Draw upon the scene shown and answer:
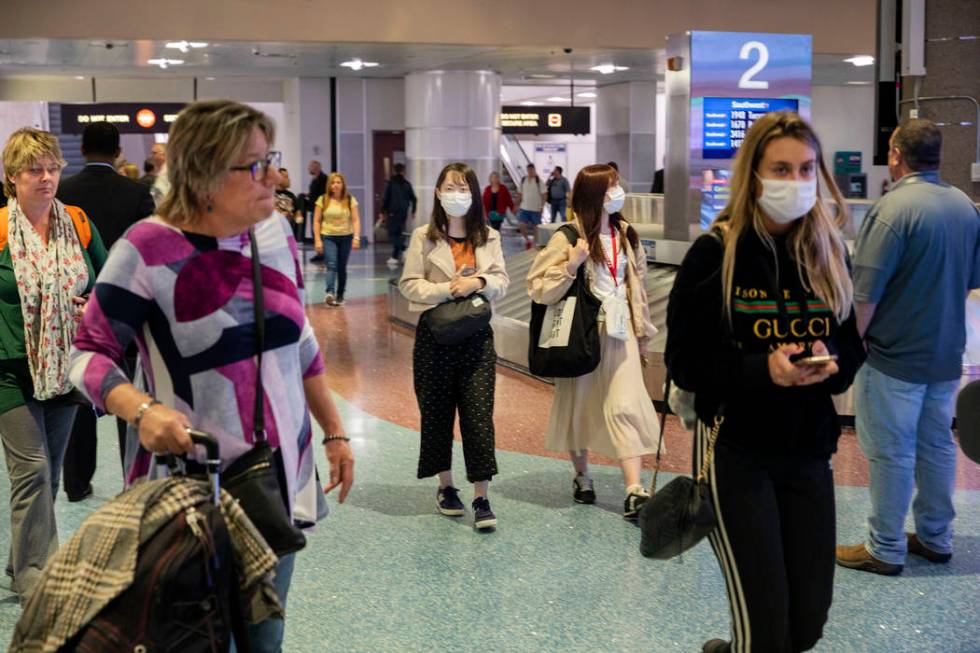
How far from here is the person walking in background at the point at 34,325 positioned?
4.42m

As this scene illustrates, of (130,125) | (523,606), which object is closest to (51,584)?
(523,606)

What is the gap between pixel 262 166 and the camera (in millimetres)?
2699

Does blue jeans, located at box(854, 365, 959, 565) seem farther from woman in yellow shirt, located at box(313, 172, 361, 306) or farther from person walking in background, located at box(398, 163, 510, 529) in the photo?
woman in yellow shirt, located at box(313, 172, 361, 306)

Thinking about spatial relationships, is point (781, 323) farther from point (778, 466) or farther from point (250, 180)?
point (250, 180)

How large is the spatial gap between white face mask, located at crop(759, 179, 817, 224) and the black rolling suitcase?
5.10 ft

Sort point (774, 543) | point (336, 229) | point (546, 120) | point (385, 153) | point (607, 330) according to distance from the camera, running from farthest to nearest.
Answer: point (546, 120) → point (385, 153) → point (336, 229) → point (607, 330) → point (774, 543)

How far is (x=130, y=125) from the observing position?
26312 millimetres

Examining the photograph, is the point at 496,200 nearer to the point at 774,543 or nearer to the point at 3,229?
the point at 3,229

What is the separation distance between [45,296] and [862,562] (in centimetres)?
351

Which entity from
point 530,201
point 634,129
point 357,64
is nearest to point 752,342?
point 357,64

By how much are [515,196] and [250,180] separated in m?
30.6

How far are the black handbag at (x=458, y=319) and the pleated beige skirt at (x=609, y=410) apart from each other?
26.8 inches

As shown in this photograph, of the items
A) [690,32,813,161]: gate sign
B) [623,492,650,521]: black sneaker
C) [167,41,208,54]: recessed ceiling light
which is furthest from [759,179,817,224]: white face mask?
[167,41,208,54]: recessed ceiling light

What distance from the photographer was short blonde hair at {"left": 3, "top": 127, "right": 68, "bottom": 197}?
4.41 metres
